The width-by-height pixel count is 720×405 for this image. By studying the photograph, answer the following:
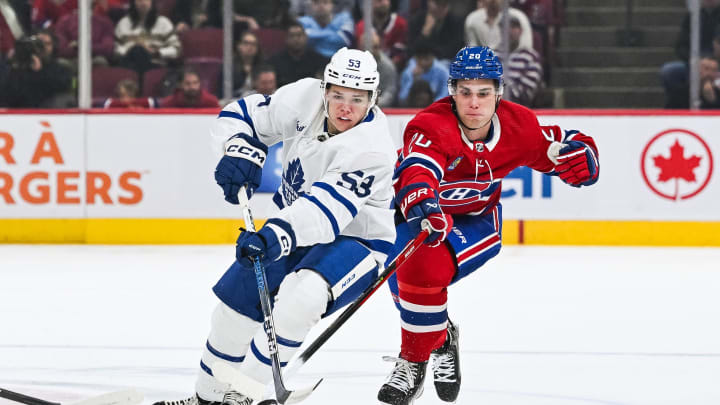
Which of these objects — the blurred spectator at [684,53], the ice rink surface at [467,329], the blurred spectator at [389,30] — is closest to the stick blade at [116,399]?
the ice rink surface at [467,329]

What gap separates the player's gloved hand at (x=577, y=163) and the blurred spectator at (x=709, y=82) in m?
4.02

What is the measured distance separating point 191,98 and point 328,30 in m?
0.89

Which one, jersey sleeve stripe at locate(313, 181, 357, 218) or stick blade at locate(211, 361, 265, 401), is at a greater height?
jersey sleeve stripe at locate(313, 181, 357, 218)

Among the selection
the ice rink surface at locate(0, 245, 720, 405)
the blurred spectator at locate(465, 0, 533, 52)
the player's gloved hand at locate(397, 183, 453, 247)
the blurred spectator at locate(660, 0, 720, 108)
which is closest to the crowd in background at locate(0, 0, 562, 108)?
the blurred spectator at locate(465, 0, 533, 52)

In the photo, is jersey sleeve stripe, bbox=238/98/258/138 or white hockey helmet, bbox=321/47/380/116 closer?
white hockey helmet, bbox=321/47/380/116

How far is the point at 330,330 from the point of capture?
122 inches

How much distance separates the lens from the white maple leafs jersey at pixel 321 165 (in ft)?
9.96

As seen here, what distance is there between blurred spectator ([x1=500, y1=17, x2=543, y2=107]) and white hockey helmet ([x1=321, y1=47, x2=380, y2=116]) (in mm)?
4034

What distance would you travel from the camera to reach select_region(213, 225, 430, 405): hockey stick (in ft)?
9.70

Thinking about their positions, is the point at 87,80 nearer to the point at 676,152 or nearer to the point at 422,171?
the point at 676,152

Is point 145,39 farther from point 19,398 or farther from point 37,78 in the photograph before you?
point 19,398

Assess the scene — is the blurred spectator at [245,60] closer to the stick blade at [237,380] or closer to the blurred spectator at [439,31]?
the blurred spectator at [439,31]

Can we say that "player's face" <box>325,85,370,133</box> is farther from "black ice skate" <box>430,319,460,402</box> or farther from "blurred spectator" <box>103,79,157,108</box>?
"blurred spectator" <box>103,79,157,108</box>

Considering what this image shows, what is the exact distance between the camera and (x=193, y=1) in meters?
7.29
